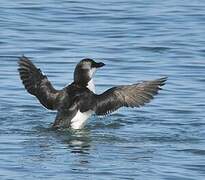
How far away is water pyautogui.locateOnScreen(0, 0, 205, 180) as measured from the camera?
12422mm

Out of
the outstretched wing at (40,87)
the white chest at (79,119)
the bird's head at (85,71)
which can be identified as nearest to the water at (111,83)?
the white chest at (79,119)

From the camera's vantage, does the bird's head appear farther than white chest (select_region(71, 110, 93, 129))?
Yes

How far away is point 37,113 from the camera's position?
15.7 m

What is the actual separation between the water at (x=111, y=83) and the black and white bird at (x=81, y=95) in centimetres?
27

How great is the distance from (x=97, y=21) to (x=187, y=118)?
8189 millimetres

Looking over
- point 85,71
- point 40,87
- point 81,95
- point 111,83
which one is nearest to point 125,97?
point 81,95

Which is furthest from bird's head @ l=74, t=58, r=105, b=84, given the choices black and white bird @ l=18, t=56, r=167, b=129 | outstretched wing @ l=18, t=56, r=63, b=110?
outstretched wing @ l=18, t=56, r=63, b=110

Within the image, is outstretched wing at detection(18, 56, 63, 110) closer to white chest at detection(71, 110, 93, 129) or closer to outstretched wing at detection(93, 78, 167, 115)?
white chest at detection(71, 110, 93, 129)

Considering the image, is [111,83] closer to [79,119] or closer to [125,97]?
[79,119]

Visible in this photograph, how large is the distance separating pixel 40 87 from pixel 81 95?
1.79ft

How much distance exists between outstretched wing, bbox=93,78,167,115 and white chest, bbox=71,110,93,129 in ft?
0.88

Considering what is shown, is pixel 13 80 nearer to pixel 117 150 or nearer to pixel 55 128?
pixel 55 128

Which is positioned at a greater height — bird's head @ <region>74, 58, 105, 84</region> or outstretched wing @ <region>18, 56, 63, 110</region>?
bird's head @ <region>74, 58, 105, 84</region>

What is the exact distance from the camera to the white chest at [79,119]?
1472 cm
